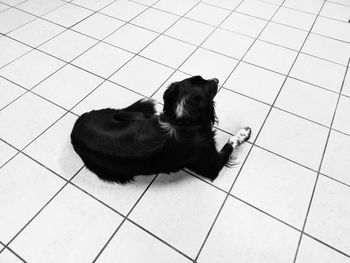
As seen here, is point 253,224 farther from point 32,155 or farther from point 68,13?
point 68,13

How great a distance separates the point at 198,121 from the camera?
129cm

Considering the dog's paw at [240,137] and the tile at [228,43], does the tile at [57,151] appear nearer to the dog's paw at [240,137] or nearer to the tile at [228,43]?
the dog's paw at [240,137]

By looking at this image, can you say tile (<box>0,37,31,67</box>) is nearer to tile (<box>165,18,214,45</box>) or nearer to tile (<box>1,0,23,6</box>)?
tile (<box>1,0,23,6</box>)

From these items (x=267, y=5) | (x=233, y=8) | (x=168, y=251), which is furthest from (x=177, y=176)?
(x=267, y=5)

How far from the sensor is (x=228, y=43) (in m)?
2.61

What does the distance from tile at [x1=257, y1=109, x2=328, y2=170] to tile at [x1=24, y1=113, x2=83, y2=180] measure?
130cm

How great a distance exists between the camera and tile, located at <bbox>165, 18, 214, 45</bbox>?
8.71 feet

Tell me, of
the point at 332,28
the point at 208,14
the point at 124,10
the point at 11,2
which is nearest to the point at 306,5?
the point at 332,28

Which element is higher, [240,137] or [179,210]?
[240,137]

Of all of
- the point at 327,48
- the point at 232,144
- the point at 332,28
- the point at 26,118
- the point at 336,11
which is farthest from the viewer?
the point at 336,11

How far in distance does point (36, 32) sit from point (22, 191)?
6.10 feet

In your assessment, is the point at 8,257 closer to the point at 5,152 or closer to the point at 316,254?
the point at 5,152

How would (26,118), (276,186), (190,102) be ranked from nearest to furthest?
(190,102) → (276,186) → (26,118)

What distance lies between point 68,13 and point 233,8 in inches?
75.3
